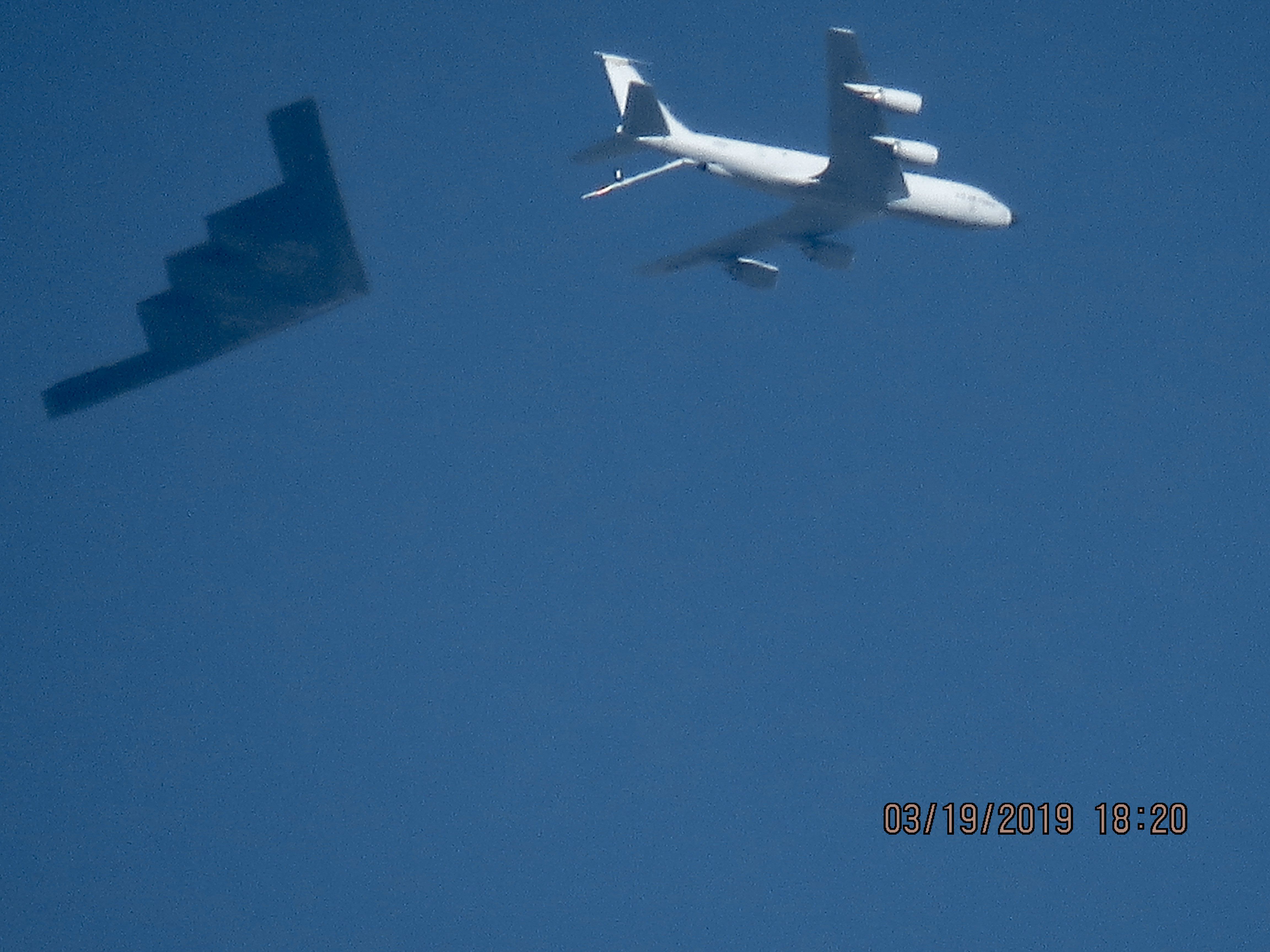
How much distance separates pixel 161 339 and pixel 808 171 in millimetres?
18763

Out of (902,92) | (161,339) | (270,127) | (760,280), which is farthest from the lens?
(760,280)

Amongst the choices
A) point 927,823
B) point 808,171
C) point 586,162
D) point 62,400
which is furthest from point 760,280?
point 62,400

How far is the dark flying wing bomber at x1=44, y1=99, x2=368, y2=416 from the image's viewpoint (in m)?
17.6

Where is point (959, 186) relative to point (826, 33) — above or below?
below

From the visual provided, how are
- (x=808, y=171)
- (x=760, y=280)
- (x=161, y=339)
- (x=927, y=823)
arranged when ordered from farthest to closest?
(x=760, y=280)
(x=808, y=171)
(x=927, y=823)
(x=161, y=339)

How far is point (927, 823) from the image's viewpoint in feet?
97.8

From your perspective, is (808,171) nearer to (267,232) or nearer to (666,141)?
(666,141)

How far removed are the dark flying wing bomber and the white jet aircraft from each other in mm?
13272

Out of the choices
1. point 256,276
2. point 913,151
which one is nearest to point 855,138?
point 913,151

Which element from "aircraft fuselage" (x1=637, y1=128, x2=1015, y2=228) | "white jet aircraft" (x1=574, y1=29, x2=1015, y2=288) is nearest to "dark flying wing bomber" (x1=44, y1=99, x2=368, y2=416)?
"white jet aircraft" (x1=574, y1=29, x2=1015, y2=288)

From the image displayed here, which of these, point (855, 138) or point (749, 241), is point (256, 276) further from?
point (749, 241)

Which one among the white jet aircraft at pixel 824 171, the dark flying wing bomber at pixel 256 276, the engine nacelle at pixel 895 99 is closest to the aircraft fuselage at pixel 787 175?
the white jet aircraft at pixel 824 171

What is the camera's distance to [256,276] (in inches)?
732

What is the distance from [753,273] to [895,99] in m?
7.64
